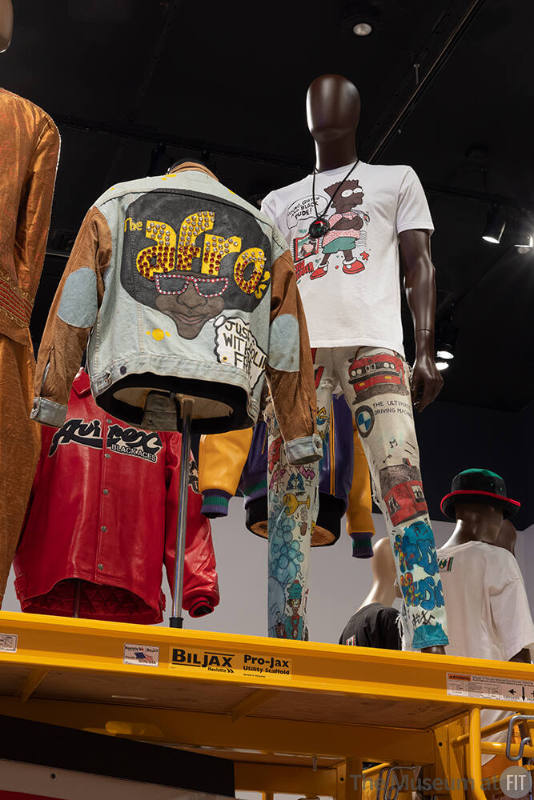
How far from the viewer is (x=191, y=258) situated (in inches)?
98.8

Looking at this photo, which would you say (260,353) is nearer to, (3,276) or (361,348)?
(361,348)

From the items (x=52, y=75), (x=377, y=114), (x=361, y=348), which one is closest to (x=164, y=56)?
(x=52, y=75)

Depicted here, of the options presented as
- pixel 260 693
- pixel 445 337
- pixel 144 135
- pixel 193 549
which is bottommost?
pixel 260 693

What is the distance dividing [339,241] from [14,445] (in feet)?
3.53

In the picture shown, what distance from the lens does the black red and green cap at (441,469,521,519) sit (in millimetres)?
3873

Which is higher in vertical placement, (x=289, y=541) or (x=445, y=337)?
(x=445, y=337)

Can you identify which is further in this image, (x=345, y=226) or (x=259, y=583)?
(x=259, y=583)

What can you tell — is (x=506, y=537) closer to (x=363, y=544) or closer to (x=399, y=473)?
(x=363, y=544)

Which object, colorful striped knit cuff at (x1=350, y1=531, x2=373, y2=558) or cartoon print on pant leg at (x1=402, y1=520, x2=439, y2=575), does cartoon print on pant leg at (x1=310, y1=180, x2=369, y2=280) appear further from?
colorful striped knit cuff at (x1=350, y1=531, x2=373, y2=558)

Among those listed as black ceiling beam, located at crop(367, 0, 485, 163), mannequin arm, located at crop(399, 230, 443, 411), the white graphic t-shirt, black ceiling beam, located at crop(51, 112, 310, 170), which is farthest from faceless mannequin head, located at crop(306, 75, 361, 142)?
black ceiling beam, located at crop(51, 112, 310, 170)

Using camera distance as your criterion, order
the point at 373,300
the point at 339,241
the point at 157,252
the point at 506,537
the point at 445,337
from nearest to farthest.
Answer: the point at 157,252 → the point at 373,300 → the point at 339,241 → the point at 506,537 → the point at 445,337

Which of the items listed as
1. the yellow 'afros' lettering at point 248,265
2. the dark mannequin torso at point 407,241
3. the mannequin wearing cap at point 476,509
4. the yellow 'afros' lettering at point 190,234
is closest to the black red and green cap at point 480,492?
the mannequin wearing cap at point 476,509

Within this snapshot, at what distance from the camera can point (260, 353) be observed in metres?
2.55

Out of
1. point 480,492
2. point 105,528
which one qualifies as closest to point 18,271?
point 105,528
